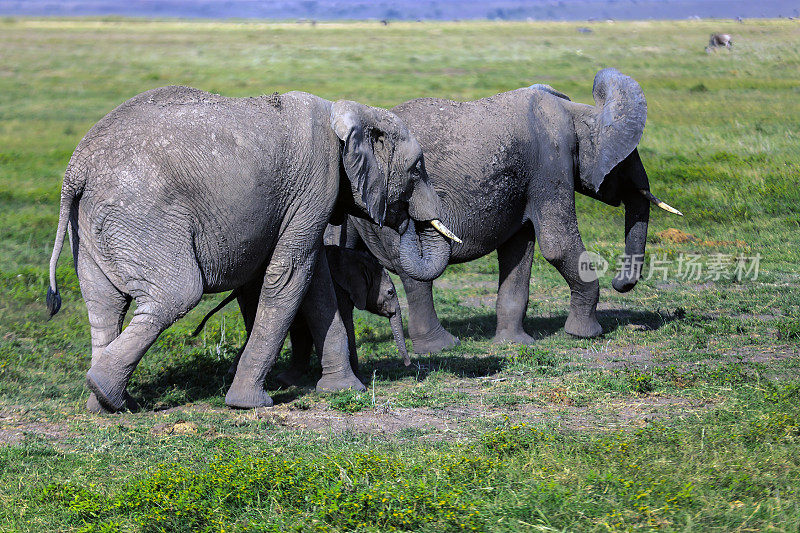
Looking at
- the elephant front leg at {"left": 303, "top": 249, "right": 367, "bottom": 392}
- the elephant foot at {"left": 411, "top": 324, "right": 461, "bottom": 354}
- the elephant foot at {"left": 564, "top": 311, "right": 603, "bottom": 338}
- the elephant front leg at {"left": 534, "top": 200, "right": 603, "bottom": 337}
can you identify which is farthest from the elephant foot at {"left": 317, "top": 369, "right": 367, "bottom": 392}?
the elephant foot at {"left": 564, "top": 311, "right": 603, "bottom": 338}

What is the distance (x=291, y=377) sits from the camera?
9.45 m

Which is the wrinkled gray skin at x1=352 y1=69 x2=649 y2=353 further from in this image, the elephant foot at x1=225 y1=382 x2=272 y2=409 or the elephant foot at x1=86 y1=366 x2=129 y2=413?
the elephant foot at x1=86 y1=366 x2=129 y2=413

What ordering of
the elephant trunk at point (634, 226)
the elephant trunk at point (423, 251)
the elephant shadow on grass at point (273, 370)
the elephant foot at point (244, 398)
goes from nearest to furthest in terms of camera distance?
the elephant foot at point (244, 398), the elephant shadow on grass at point (273, 370), the elephant trunk at point (423, 251), the elephant trunk at point (634, 226)

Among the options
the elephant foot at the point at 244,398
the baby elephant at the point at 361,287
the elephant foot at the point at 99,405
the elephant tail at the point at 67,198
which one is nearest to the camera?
the elephant tail at the point at 67,198

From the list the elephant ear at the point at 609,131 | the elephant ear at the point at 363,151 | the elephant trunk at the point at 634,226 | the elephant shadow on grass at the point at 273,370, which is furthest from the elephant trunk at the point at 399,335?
the elephant trunk at the point at 634,226

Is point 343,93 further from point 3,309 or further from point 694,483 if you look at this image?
point 694,483

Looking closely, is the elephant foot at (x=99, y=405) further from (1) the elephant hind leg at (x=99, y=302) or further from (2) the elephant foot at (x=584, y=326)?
(2) the elephant foot at (x=584, y=326)

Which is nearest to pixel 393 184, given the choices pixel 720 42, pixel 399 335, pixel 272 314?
pixel 399 335

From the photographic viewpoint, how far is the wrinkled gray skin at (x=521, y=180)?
10320mm

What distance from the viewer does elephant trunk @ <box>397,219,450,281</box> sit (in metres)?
9.17

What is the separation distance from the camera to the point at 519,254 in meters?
11.3

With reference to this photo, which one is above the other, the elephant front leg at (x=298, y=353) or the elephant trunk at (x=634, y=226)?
the elephant trunk at (x=634, y=226)

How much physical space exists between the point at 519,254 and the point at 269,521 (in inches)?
256

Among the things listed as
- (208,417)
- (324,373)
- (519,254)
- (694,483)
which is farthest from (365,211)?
(694,483)
